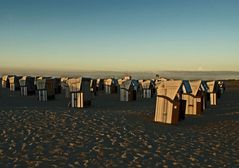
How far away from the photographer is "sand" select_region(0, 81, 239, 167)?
8777mm

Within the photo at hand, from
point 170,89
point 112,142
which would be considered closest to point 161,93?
point 170,89

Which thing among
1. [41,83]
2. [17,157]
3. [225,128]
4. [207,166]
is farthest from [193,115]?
[41,83]

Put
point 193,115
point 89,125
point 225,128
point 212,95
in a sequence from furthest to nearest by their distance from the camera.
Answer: point 212,95
point 193,115
point 225,128
point 89,125

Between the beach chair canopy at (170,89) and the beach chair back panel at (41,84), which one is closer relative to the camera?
the beach chair canopy at (170,89)

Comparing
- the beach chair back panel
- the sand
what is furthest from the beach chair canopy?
the beach chair back panel

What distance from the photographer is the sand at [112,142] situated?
8777 millimetres

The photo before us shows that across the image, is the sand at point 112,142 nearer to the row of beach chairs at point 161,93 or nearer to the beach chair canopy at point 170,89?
the row of beach chairs at point 161,93

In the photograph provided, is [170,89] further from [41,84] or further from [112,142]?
[41,84]

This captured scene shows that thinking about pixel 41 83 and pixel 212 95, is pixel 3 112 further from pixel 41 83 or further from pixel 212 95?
pixel 212 95

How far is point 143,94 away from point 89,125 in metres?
19.4

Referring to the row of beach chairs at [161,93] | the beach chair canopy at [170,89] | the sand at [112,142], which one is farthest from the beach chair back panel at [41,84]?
the beach chair canopy at [170,89]

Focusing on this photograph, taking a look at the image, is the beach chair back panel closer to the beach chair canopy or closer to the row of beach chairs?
the row of beach chairs

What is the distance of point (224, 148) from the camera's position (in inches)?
424

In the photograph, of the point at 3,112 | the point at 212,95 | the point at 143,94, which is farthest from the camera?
the point at 143,94
